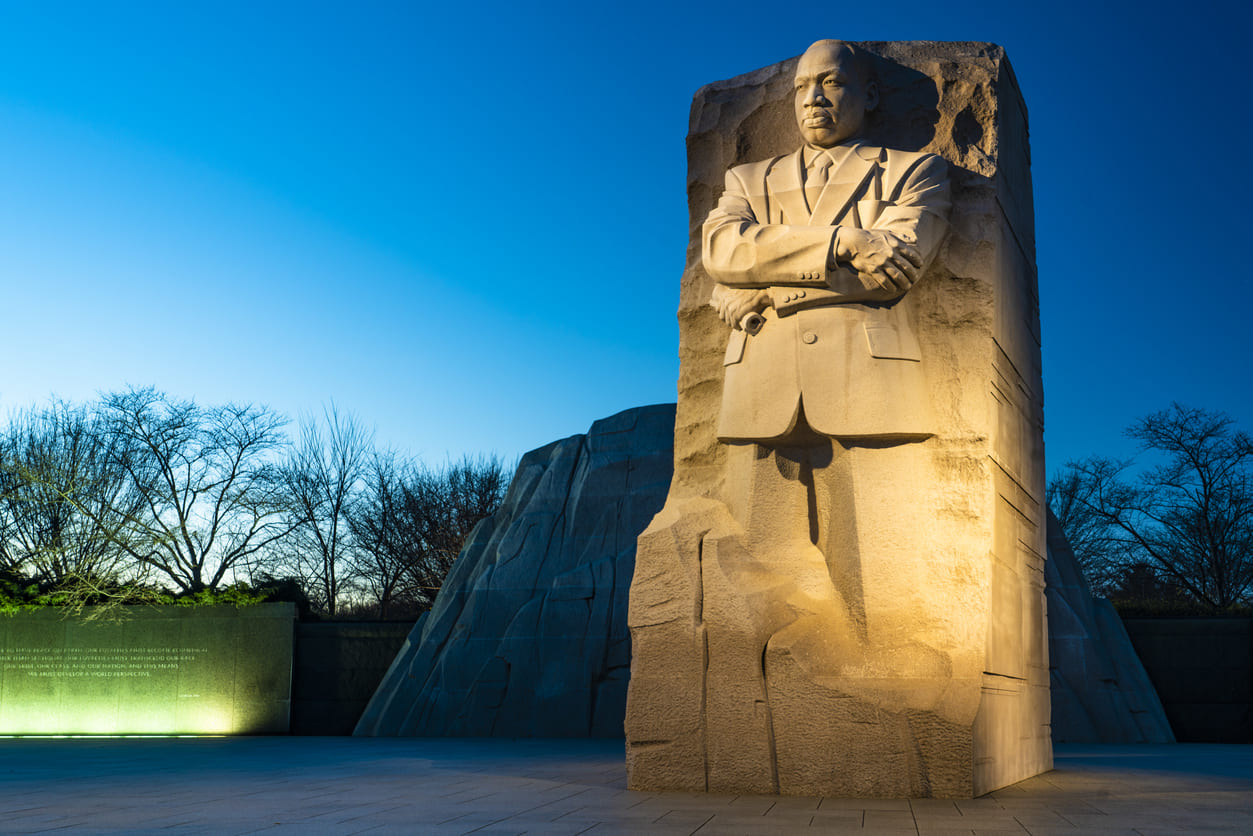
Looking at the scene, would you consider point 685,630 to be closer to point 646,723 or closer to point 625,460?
point 646,723

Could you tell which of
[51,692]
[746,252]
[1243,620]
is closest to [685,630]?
[746,252]

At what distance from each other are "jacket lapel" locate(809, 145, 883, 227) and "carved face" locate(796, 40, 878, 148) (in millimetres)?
228

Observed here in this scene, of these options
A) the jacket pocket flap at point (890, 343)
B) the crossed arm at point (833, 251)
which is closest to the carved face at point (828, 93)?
the crossed arm at point (833, 251)

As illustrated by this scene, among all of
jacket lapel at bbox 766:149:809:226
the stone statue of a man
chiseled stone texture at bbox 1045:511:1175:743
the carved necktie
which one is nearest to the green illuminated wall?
chiseled stone texture at bbox 1045:511:1175:743

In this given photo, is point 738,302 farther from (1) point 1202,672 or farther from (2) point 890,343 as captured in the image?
(1) point 1202,672

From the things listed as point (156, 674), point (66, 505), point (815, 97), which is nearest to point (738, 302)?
point (815, 97)

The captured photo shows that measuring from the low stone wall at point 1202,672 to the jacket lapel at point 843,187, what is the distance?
9418mm

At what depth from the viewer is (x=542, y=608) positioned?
13.3 meters

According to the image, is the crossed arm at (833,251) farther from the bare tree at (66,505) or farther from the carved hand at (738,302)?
the bare tree at (66,505)

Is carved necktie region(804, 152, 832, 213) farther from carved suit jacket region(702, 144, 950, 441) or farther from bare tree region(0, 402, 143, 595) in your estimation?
bare tree region(0, 402, 143, 595)

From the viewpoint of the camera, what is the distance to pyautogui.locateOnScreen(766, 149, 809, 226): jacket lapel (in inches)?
225

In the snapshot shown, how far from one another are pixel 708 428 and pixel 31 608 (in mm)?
11790

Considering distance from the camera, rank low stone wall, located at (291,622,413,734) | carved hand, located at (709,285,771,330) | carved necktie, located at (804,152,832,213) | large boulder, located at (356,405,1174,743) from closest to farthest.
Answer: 1. carved hand, located at (709,285,771,330)
2. carved necktie, located at (804,152,832,213)
3. large boulder, located at (356,405,1174,743)
4. low stone wall, located at (291,622,413,734)

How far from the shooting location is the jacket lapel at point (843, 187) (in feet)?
18.4
